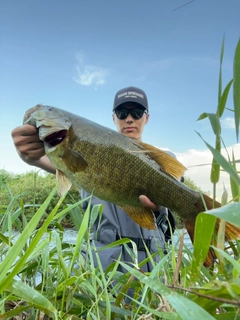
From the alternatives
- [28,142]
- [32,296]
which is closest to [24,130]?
[28,142]

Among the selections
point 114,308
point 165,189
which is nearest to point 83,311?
point 114,308

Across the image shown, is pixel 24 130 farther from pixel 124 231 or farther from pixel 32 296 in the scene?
pixel 32 296

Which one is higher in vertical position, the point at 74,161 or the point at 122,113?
the point at 122,113

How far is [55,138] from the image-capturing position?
301 cm

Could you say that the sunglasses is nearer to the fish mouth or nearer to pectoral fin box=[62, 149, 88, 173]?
the fish mouth

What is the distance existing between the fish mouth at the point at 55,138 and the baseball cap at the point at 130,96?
2429 mm

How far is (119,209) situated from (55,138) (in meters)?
1.68

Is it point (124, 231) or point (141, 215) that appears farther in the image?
point (124, 231)

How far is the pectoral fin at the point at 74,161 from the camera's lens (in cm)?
281

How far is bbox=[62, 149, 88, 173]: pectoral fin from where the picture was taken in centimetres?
281

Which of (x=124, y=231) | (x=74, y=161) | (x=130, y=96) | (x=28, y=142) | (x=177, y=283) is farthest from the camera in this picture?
(x=130, y=96)

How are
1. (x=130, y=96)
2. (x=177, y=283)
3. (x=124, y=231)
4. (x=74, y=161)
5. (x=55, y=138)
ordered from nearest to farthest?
(x=177, y=283) < (x=74, y=161) < (x=55, y=138) < (x=124, y=231) < (x=130, y=96)

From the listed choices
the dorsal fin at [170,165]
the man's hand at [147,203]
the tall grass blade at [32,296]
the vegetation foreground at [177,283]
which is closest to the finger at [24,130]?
the dorsal fin at [170,165]

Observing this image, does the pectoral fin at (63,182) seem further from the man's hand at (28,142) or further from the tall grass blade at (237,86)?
the tall grass blade at (237,86)
